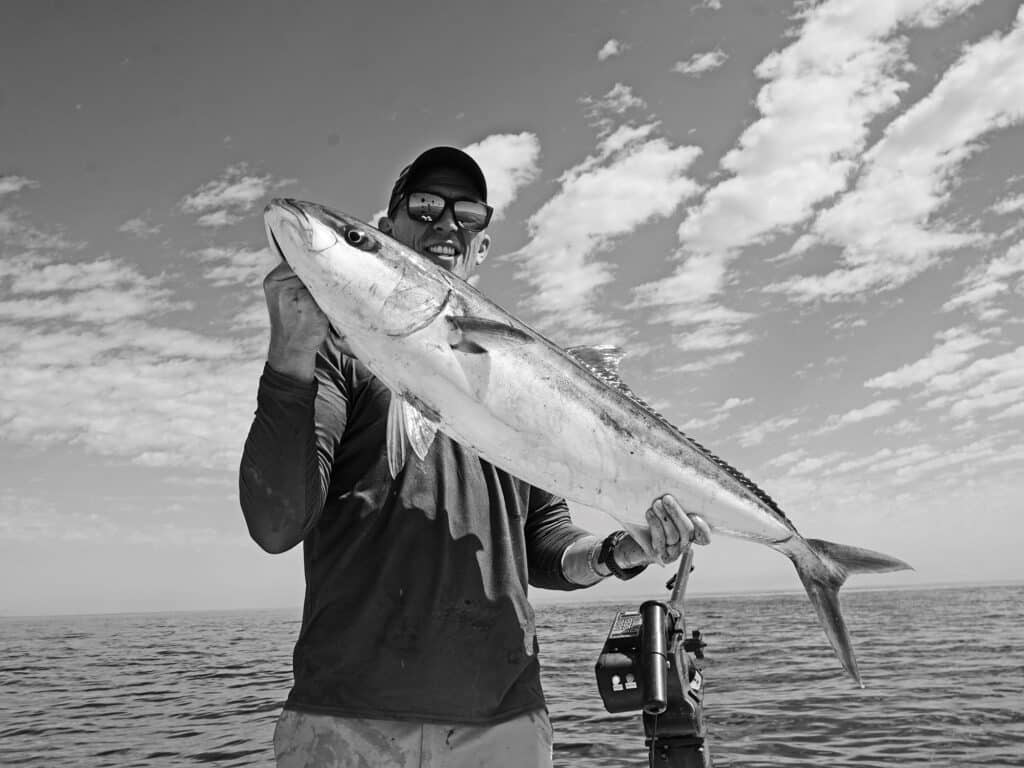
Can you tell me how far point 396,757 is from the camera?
310 centimetres

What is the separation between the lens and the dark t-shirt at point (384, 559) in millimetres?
3084

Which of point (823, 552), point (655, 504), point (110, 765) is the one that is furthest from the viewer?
point (110, 765)

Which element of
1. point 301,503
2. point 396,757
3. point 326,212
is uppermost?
point 326,212

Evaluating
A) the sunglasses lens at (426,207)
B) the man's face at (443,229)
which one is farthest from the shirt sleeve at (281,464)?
the sunglasses lens at (426,207)

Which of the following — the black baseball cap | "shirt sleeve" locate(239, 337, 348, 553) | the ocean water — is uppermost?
the black baseball cap

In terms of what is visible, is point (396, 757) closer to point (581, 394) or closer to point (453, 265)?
point (581, 394)

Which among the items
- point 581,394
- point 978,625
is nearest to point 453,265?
point 581,394

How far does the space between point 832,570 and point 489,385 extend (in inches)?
101

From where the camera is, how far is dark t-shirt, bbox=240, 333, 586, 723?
3084 mm

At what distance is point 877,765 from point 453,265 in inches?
350

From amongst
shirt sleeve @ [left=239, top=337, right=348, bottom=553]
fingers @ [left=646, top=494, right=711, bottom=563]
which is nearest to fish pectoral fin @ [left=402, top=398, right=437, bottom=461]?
shirt sleeve @ [left=239, top=337, right=348, bottom=553]

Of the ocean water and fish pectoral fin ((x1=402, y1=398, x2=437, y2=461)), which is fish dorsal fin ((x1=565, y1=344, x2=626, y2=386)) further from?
the ocean water

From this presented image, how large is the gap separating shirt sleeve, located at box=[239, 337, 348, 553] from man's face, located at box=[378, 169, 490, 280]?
5.78 ft

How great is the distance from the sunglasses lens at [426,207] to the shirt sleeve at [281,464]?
1883mm
